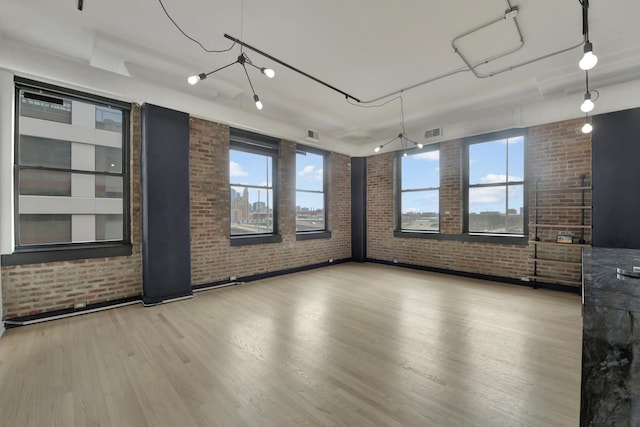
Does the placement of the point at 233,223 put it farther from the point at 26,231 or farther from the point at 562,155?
the point at 562,155

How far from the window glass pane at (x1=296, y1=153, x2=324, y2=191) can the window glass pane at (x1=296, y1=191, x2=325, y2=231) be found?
7.7 inches

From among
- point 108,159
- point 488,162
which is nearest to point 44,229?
point 108,159

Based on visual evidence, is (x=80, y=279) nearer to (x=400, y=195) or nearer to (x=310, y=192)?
(x=310, y=192)

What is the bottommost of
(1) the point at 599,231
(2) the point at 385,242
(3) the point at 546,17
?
(2) the point at 385,242

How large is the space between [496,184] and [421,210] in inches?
65.5

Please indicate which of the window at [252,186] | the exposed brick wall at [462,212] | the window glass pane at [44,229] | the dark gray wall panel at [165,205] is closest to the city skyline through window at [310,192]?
the window at [252,186]

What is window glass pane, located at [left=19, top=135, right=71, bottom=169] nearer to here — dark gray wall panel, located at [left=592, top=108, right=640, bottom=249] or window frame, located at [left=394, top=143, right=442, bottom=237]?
window frame, located at [left=394, top=143, right=442, bottom=237]

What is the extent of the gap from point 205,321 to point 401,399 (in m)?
2.49

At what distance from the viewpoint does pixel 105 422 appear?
1.80 metres

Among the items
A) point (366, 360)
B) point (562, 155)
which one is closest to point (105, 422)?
point (366, 360)

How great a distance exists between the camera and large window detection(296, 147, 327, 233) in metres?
6.60

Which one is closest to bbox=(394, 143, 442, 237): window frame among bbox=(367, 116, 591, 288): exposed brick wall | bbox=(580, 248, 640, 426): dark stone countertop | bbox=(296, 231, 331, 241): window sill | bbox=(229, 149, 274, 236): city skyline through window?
bbox=(367, 116, 591, 288): exposed brick wall

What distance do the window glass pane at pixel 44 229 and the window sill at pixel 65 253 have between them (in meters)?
0.11

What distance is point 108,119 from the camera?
4043 millimetres
